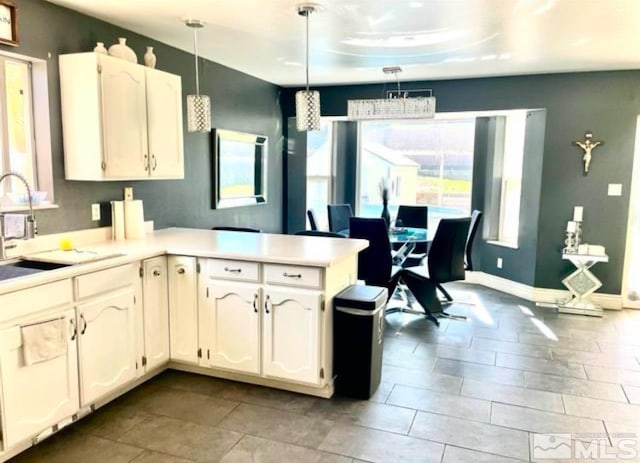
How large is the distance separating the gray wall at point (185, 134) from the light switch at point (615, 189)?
146 inches

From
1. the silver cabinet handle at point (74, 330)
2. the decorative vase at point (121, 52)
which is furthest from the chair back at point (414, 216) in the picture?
the silver cabinet handle at point (74, 330)

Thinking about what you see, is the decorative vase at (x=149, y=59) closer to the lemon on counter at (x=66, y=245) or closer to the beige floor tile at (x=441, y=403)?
the lemon on counter at (x=66, y=245)

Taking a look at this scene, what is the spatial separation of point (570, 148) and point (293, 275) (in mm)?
3741

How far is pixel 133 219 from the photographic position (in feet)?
11.4

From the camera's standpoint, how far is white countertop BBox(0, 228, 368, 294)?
2623 millimetres

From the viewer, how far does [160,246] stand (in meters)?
3.14

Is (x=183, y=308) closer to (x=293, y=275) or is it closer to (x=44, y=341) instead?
(x=293, y=275)

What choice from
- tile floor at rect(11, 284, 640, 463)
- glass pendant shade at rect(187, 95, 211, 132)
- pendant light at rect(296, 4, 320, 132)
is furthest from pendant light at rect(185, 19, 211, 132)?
tile floor at rect(11, 284, 640, 463)

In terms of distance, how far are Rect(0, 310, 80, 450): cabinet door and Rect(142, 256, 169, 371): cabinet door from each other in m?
0.56

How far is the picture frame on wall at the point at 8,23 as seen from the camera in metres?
2.62

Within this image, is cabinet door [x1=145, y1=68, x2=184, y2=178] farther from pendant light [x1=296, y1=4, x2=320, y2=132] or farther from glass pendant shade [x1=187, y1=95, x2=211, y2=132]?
pendant light [x1=296, y1=4, x2=320, y2=132]

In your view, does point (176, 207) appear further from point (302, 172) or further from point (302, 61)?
point (302, 172)

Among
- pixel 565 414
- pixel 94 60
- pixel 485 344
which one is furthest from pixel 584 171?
pixel 94 60

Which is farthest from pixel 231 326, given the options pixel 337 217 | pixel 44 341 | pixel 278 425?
pixel 337 217
